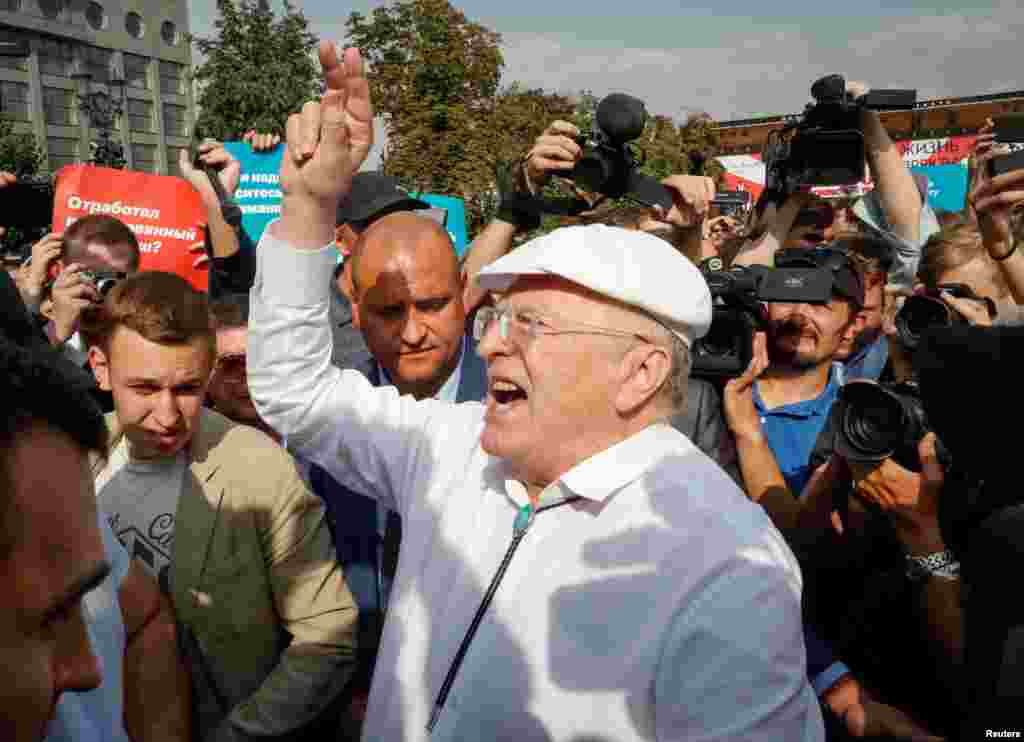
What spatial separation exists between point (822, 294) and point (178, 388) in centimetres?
189

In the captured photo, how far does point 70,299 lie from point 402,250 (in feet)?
4.28

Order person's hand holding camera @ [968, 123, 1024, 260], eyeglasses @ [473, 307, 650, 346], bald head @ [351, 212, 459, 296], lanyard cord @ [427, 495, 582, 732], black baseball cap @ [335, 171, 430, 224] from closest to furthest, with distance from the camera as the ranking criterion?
lanyard cord @ [427, 495, 582, 732], eyeglasses @ [473, 307, 650, 346], bald head @ [351, 212, 459, 296], person's hand holding camera @ [968, 123, 1024, 260], black baseball cap @ [335, 171, 430, 224]

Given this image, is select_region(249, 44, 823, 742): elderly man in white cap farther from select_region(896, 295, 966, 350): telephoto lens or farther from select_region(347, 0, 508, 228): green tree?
select_region(347, 0, 508, 228): green tree

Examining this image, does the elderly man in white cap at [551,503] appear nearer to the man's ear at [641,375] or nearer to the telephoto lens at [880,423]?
the man's ear at [641,375]

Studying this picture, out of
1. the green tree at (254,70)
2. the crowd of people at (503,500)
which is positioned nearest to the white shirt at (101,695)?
the crowd of people at (503,500)

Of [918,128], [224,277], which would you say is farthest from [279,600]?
[918,128]

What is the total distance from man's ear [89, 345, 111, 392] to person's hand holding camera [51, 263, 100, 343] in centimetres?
49

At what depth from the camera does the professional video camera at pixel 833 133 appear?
3.29 m

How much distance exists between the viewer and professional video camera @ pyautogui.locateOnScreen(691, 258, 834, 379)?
8.43ft

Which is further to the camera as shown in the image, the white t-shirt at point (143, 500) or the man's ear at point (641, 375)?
the white t-shirt at point (143, 500)

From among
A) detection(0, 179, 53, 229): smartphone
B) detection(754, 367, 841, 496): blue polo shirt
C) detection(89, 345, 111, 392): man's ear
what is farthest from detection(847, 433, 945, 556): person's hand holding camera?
detection(0, 179, 53, 229): smartphone

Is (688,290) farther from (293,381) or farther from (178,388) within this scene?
(178,388)

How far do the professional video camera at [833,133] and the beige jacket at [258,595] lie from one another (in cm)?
234

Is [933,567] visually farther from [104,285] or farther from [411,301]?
[104,285]
